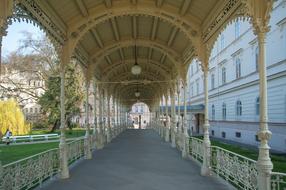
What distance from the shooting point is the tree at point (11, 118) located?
37.2 metres

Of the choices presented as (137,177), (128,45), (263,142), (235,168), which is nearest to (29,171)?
(137,177)

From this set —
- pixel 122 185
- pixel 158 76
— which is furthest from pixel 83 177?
pixel 158 76

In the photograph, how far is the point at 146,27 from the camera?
48.2 feet

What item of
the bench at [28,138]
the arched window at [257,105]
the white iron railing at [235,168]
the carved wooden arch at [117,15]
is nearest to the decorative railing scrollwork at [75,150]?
the carved wooden arch at [117,15]

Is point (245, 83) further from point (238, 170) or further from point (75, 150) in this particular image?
point (238, 170)

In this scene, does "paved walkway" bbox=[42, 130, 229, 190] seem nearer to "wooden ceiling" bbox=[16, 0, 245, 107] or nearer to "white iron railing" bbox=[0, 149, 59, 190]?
"white iron railing" bbox=[0, 149, 59, 190]

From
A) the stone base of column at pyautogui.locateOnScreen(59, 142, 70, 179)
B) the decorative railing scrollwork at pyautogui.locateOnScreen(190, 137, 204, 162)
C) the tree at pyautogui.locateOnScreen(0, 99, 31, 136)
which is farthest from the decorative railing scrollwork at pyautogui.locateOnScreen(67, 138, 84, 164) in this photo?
the tree at pyautogui.locateOnScreen(0, 99, 31, 136)

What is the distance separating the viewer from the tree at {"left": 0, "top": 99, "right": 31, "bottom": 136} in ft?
122

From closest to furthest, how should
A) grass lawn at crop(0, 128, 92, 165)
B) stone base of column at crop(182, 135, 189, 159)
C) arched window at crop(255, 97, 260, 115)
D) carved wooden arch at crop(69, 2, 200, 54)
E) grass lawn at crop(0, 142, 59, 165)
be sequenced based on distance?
carved wooden arch at crop(69, 2, 200, 54)
stone base of column at crop(182, 135, 189, 159)
grass lawn at crop(0, 142, 59, 165)
grass lawn at crop(0, 128, 92, 165)
arched window at crop(255, 97, 260, 115)

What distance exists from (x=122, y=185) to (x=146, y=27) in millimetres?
7741

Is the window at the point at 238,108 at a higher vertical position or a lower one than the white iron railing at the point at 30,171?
higher

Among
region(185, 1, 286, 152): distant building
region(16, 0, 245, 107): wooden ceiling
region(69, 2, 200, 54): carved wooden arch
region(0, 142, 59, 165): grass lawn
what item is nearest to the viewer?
region(16, 0, 245, 107): wooden ceiling

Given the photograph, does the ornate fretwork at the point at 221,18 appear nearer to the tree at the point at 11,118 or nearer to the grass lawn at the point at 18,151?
the grass lawn at the point at 18,151

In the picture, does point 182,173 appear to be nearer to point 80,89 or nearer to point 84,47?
point 84,47
